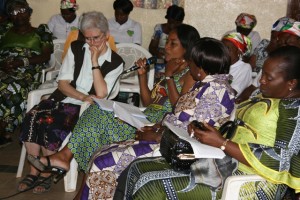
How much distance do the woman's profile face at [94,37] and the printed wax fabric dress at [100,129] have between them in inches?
23.6

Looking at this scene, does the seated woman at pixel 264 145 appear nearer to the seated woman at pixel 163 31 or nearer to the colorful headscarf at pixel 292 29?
the colorful headscarf at pixel 292 29

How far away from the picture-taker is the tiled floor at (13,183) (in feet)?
15.7

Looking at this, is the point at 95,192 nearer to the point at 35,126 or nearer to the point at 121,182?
the point at 121,182

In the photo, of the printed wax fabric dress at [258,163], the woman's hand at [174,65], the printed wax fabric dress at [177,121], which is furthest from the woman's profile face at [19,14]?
the printed wax fabric dress at [258,163]

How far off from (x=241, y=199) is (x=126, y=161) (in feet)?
2.94

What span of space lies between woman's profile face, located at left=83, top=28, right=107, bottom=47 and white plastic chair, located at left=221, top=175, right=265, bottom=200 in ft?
6.72

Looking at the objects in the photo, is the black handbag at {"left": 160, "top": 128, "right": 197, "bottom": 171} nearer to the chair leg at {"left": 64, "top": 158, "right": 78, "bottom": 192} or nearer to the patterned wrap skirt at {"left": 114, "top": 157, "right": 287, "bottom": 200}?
the patterned wrap skirt at {"left": 114, "top": 157, "right": 287, "bottom": 200}

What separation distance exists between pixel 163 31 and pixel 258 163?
15.6ft

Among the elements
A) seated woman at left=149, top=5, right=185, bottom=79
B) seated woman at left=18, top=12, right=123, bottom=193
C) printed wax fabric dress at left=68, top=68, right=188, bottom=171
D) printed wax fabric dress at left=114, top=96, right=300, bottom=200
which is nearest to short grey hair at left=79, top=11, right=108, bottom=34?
seated woman at left=18, top=12, right=123, bottom=193

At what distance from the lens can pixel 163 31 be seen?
7672 millimetres

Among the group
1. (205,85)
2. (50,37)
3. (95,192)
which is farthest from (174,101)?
(50,37)

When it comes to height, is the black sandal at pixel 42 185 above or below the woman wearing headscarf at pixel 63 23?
below

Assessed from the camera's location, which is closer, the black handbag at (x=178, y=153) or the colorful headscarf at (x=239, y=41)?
the black handbag at (x=178, y=153)

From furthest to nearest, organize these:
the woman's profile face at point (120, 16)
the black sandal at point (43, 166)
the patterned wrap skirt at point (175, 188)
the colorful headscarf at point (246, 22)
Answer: the woman's profile face at point (120, 16)
the colorful headscarf at point (246, 22)
the black sandal at point (43, 166)
the patterned wrap skirt at point (175, 188)
